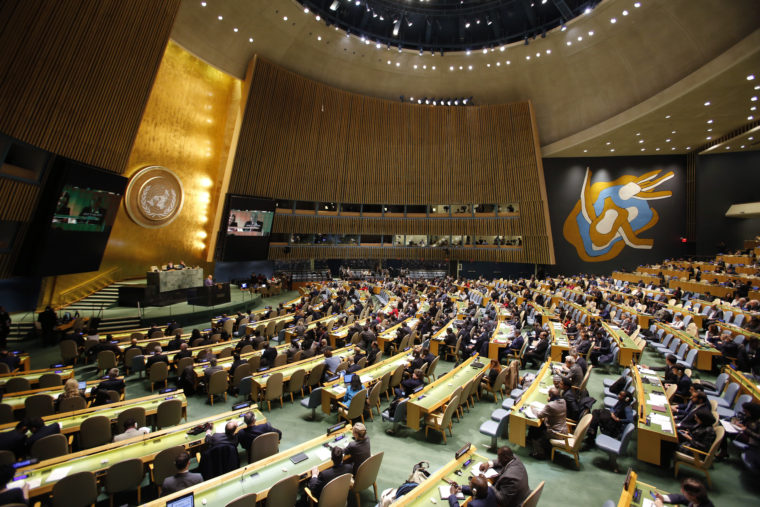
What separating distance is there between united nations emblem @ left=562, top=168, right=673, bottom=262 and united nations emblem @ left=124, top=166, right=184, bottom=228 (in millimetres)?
23846

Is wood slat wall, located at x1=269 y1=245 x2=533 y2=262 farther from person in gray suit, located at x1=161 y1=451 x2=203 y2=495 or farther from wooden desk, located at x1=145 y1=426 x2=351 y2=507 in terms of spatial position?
person in gray suit, located at x1=161 y1=451 x2=203 y2=495

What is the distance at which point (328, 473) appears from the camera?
152 inches

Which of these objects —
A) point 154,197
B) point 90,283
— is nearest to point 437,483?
point 90,283

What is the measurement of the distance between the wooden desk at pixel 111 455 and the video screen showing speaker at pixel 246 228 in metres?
15.7

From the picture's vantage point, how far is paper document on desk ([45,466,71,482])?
Answer: 3676mm

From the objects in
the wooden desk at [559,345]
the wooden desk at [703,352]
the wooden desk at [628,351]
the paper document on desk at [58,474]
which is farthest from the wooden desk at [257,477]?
the wooden desk at [703,352]

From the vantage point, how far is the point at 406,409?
5.88 meters

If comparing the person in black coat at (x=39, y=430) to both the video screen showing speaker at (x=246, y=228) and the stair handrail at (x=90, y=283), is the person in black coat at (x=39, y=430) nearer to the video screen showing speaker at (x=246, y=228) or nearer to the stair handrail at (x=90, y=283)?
the stair handrail at (x=90, y=283)

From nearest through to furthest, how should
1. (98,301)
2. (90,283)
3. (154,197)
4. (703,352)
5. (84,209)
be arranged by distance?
(703,352), (84,209), (98,301), (90,283), (154,197)

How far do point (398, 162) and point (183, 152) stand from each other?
13911mm

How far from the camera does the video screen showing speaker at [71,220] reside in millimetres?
10328

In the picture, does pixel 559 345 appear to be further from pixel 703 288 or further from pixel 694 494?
pixel 703 288

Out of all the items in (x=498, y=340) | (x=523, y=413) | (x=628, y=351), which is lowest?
(x=523, y=413)

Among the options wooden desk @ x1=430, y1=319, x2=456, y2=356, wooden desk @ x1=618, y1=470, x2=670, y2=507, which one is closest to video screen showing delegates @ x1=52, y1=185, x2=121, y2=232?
wooden desk @ x1=430, y1=319, x2=456, y2=356
